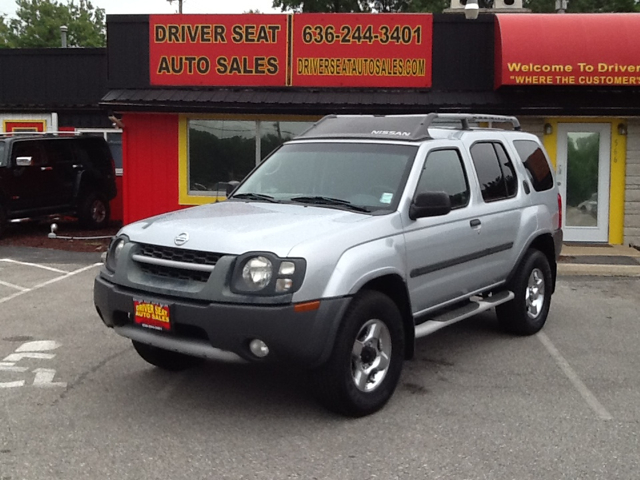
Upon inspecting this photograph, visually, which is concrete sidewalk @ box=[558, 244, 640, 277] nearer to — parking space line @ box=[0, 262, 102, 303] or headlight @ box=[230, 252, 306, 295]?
parking space line @ box=[0, 262, 102, 303]

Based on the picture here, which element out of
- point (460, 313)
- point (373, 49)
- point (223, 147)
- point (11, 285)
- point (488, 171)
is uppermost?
point (373, 49)

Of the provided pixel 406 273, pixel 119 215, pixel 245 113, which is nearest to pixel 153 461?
pixel 406 273

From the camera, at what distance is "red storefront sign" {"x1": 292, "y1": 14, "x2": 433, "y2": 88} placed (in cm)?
1399

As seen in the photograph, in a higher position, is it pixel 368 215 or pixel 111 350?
pixel 368 215

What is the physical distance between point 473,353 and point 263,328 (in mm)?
2877

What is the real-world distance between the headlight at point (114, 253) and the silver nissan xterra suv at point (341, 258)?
1 cm

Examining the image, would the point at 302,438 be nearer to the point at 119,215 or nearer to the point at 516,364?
the point at 516,364

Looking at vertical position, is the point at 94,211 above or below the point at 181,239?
below

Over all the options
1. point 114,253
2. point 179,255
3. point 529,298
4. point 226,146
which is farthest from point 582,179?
point 179,255

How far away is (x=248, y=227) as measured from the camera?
512 cm

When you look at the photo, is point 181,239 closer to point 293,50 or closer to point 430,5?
point 293,50

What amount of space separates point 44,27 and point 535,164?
4940 centimetres

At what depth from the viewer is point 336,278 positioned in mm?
4871

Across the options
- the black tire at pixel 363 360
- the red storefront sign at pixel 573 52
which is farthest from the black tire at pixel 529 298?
the red storefront sign at pixel 573 52
